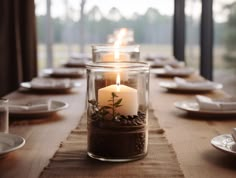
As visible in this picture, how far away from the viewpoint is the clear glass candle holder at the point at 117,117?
3.37 ft

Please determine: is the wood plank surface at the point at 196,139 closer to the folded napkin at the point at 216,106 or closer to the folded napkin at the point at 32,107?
the folded napkin at the point at 216,106

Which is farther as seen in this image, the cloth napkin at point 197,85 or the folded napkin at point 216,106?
the cloth napkin at point 197,85

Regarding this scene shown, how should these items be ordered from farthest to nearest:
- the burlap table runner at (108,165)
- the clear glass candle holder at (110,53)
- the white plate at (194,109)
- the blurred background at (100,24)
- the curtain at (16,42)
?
the blurred background at (100,24) → the curtain at (16,42) → the clear glass candle holder at (110,53) → the white plate at (194,109) → the burlap table runner at (108,165)

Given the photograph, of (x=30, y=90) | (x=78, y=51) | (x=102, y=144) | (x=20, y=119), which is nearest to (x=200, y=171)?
(x=102, y=144)

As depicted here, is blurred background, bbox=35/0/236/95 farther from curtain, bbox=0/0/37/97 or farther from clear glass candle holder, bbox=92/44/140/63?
clear glass candle holder, bbox=92/44/140/63

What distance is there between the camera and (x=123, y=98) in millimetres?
1056

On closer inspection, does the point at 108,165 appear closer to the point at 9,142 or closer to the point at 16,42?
the point at 9,142

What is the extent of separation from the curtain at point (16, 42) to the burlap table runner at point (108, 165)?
8.67ft

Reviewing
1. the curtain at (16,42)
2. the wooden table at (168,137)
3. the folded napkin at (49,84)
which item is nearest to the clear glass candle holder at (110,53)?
the wooden table at (168,137)

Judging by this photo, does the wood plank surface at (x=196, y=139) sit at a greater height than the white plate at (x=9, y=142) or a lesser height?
lesser

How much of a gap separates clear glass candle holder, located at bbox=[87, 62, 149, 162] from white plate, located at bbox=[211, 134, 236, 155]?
16 centimetres

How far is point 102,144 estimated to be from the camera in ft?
3.40

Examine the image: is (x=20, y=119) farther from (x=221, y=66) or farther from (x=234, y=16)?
(x=221, y=66)

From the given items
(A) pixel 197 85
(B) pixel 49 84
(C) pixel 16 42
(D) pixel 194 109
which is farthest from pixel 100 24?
(D) pixel 194 109
